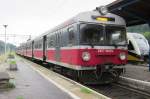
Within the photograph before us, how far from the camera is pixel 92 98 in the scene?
10172 millimetres

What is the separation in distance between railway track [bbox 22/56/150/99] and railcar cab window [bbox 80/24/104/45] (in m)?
2.00

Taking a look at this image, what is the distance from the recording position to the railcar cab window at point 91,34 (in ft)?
45.8

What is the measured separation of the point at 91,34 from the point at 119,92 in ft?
8.97

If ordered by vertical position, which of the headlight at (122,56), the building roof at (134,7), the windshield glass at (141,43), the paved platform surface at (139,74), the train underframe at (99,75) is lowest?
the paved platform surface at (139,74)

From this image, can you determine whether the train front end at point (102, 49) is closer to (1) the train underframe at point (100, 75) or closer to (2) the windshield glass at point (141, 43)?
(1) the train underframe at point (100, 75)

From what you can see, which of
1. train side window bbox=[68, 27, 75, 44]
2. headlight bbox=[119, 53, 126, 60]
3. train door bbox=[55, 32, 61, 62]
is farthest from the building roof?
train door bbox=[55, 32, 61, 62]

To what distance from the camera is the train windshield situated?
14031 mm

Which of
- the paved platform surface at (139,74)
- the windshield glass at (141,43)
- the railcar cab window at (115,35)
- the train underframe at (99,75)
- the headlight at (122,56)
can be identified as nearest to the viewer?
the train underframe at (99,75)

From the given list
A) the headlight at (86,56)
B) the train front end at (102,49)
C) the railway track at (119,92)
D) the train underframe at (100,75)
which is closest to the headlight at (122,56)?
the train front end at (102,49)

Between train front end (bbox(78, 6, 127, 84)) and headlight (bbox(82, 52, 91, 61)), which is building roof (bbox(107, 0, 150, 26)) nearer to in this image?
train front end (bbox(78, 6, 127, 84))

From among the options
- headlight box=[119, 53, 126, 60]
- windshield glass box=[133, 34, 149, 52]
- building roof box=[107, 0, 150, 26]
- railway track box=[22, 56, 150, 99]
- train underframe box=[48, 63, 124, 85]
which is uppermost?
building roof box=[107, 0, 150, 26]

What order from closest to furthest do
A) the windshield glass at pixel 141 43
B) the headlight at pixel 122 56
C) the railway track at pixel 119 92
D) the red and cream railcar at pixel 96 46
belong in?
the railway track at pixel 119 92 < the red and cream railcar at pixel 96 46 < the headlight at pixel 122 56 < the windshield glass at pixel 141 43

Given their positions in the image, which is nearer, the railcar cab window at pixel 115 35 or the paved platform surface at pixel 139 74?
the railcar cab window at pixel 115 35

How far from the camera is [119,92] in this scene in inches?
524
